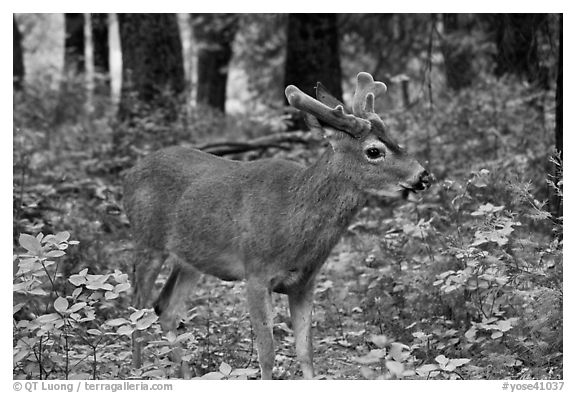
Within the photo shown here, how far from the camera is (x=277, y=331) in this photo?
8438 mm

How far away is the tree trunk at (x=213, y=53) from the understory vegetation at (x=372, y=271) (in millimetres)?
7392

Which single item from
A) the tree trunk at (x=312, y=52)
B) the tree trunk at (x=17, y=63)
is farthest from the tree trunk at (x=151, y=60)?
the tree trunk at (x=17, y=63)

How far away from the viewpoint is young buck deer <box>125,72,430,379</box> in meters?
6.64

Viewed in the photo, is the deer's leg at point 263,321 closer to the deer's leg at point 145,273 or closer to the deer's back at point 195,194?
the deer's back at point 195,194

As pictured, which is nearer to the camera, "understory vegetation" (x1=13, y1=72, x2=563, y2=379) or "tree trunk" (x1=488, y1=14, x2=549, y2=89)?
"understory vegetation" (x1=13, y1=72, x2=563, y2=379)

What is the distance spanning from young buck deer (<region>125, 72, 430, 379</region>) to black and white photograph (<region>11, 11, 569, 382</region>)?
2cm

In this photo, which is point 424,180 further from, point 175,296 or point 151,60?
point 151,60

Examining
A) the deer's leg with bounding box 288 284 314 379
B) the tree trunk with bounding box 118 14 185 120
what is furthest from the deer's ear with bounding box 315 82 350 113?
the tree trunk with bounding box 118 14 185 120

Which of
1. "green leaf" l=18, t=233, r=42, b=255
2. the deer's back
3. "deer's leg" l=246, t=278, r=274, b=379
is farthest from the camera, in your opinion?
the deer's back

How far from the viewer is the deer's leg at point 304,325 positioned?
22.9ft

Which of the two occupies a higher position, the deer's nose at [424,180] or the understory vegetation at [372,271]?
the deer's nose at [424,180]

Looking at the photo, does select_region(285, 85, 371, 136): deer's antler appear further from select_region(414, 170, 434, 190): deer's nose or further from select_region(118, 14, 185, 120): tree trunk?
select_region(118, 14, 185, 120): tree trunk
